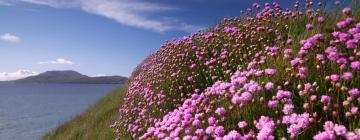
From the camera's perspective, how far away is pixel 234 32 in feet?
30.0

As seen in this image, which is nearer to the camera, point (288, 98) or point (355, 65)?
point (288, 98)

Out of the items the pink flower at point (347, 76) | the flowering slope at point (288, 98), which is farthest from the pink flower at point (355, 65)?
the pink flower at point (347, 76)

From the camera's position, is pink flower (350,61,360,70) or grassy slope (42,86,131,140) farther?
grassy slope (42,86,131,140)

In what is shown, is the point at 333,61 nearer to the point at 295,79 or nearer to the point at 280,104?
the point at 295,79

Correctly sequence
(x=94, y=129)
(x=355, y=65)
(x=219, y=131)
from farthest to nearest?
1. (x=94, y=129)
2. (x=355, y=65)
3. (x=219, y=131)

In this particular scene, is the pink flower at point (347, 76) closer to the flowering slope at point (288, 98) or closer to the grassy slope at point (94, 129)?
the flowering slope at point (288, 98)

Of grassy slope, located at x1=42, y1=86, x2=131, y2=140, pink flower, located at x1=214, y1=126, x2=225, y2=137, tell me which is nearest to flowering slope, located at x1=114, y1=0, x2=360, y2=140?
pink flower, located at x1=214, y1=126, x2=225, y2=137

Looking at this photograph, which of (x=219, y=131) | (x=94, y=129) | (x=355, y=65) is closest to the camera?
(x=219, y=131)

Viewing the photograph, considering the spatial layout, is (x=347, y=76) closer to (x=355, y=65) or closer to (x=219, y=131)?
(x=355, y=65)

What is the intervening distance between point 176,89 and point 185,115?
3.80 m

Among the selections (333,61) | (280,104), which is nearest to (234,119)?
(280,104)

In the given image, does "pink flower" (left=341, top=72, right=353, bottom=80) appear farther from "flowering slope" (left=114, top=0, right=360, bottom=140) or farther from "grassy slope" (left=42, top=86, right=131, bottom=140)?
"grassy slope" (left=42, top=86, right=131, bottom=140)

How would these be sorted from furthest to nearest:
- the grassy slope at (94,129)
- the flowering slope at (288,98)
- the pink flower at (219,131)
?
the grassy slope at (94,129)
the pink flower at (219,131)
the flowering slope at (288,98)

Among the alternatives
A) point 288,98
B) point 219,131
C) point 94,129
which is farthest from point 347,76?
point 94,129
